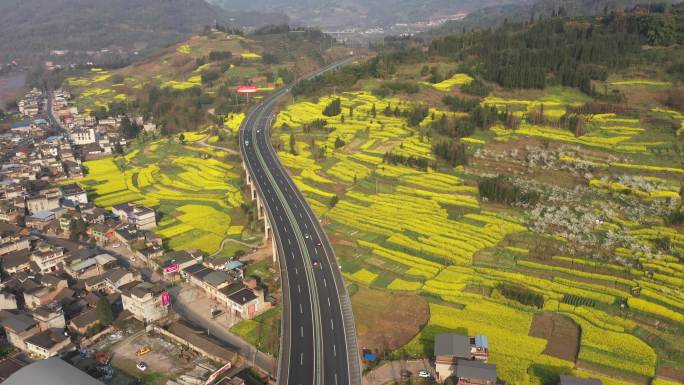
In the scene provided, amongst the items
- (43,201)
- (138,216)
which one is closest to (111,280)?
(138,216)

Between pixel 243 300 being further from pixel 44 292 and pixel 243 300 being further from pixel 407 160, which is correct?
pixel 407 160

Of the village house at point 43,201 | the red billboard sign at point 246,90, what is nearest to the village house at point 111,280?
the village house at point 43,201

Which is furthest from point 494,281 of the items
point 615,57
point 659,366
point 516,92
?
point 615,57

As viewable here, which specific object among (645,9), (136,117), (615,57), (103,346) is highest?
(645,9)

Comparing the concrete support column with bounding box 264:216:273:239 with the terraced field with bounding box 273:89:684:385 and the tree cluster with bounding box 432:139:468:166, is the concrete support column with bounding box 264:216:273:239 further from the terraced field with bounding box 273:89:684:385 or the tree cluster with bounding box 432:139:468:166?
the tree cluster with bounding box 432:139:468:166

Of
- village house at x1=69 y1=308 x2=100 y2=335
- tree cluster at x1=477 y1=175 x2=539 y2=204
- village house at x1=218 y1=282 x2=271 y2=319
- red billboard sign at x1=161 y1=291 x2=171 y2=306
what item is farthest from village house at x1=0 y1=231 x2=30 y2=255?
tree cluster at x1=477 y1=175 x2=539 y2=204

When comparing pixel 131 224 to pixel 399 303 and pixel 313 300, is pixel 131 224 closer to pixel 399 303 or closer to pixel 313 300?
pixel 313 300
